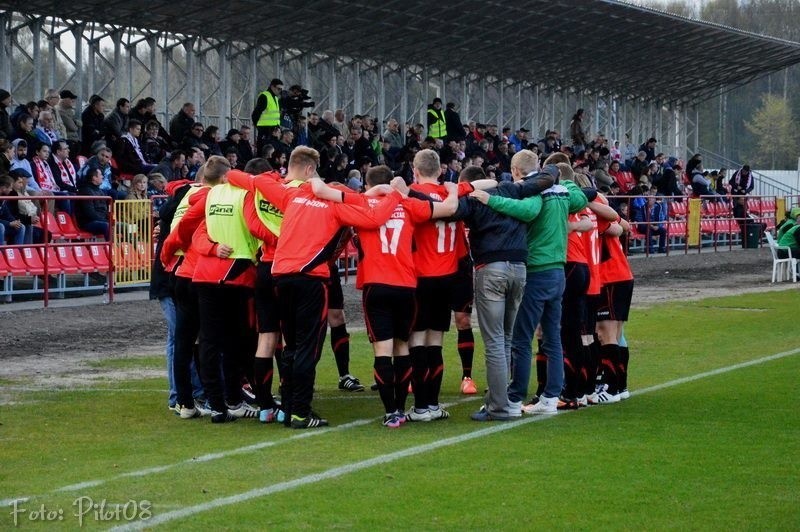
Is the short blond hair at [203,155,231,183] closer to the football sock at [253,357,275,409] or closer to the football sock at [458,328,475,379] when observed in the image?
the football sock at [253,357,275,409]

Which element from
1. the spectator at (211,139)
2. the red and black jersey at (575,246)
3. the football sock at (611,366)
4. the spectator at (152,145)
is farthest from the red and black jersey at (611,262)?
the spectator at (211,139)

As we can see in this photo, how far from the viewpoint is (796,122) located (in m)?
81.2

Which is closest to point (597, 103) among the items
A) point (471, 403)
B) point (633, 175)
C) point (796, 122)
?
point (633, 175)

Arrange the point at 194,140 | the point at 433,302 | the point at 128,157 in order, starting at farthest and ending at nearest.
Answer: the point at 194,140 → the point at 128,157 → the point at 433,302

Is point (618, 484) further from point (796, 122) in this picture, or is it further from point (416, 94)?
point (796, 122)

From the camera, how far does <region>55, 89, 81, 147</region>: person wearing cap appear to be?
23.7m

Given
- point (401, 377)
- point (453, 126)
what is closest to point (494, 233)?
point (401, 377)

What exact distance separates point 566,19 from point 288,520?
3224cm

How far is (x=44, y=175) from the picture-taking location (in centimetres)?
2098

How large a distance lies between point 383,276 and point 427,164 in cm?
102

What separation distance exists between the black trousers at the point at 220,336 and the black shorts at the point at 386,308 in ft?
3.59

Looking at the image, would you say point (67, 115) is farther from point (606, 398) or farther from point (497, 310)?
point (497, 310)

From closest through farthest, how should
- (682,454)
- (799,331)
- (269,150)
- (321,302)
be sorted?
(682,454)
(321,302)
(799,331)
(269,150)

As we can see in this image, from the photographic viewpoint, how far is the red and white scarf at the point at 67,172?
70.4 feet
